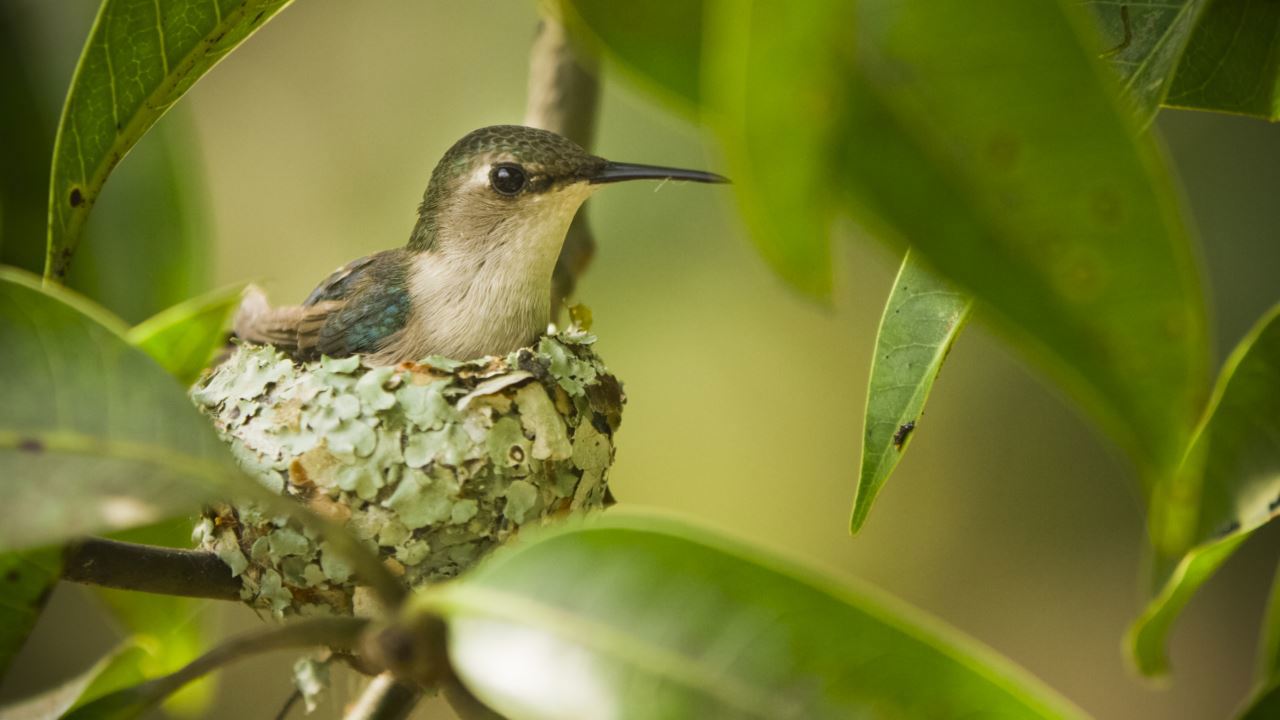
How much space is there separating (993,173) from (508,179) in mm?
1153

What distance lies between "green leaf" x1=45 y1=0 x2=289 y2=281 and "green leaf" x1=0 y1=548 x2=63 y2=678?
39 centimetres

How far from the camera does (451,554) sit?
1.39 metres

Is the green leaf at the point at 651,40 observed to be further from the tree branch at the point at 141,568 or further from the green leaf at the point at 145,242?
the green leaf at the point at 145,242

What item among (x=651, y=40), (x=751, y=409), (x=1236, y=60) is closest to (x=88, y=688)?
(x=651, y=40)

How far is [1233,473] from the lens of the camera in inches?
35.9

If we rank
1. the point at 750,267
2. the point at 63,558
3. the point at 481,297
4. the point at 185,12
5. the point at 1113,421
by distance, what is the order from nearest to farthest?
1. the point at 1113,421
2. the point at 63,558
3. the point at 185,12
4. the point at 481,297
5. the point at 750,267

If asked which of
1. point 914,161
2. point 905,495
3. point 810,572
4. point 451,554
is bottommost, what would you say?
point 905,495

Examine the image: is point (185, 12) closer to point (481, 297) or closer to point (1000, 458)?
point (481, 297)

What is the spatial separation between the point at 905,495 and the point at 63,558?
2945 millimetres

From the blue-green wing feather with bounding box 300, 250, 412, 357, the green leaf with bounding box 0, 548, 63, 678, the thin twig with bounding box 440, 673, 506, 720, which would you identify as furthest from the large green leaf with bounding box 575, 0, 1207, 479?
the blue-green wing feather with bounding box 300, 250, 412, 357

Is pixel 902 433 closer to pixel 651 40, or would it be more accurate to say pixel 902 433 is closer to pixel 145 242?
pixel 651 40

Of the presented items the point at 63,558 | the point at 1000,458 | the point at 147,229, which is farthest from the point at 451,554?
the point at 1000,458

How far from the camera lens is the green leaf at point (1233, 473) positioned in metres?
0.89

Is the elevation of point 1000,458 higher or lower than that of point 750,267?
lower
